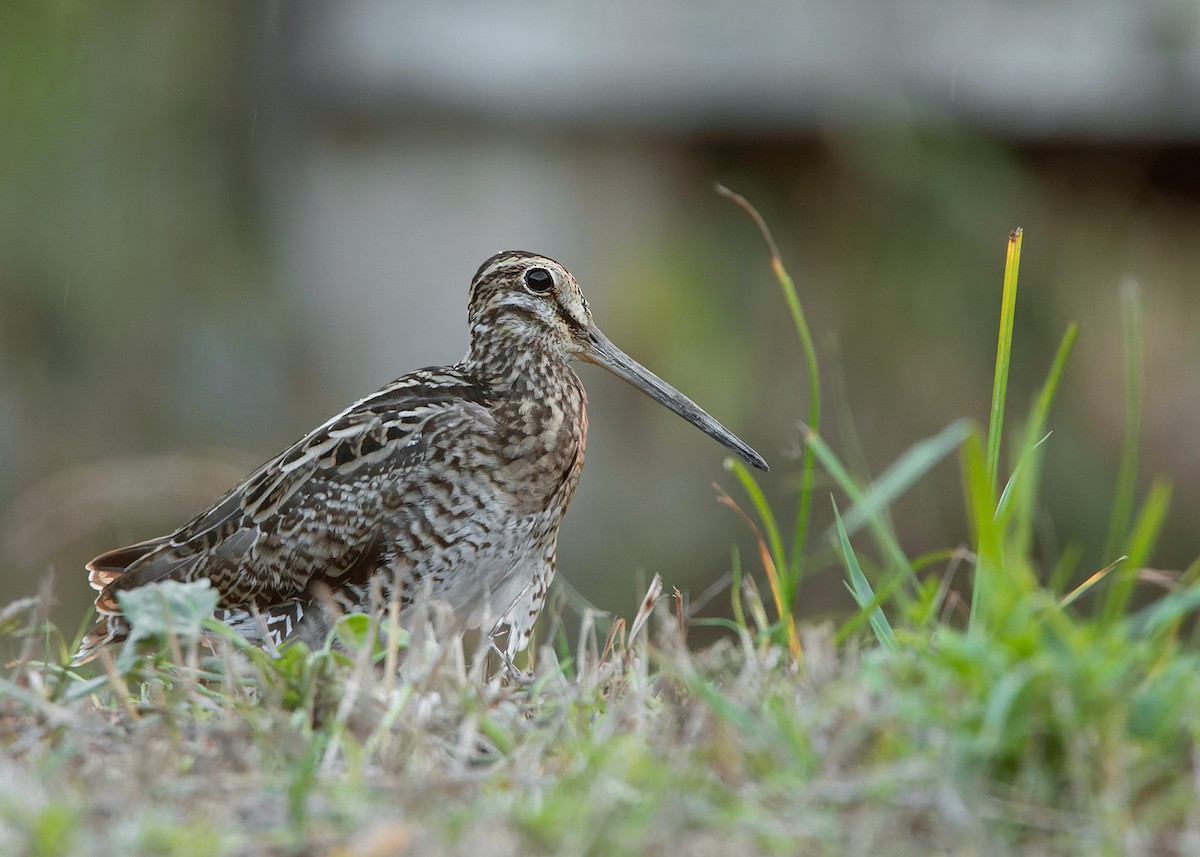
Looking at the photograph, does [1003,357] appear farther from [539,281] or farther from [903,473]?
[539,281]

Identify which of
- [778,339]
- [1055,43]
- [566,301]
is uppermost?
[1055,43]

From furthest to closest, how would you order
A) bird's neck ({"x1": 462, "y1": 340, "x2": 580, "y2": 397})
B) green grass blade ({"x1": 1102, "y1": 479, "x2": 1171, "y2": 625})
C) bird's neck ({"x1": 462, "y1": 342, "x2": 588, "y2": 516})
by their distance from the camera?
1. bird's neck ({"x1": 462, "y1": 340, "x2": 580, "y2": 397})
2. bird's neck ({"x1": 462, "y1": 342, "x2": 588, "y2": 516})
3. green grass blade ({"x1": 1102, "y1": 479, "x2": 1171, "y2": 625})

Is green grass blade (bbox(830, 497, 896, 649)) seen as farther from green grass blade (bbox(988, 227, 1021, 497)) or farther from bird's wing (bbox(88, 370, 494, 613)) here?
bird's wing (bbox(88, 370, 494, 613))

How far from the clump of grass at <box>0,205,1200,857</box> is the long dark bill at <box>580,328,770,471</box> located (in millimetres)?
1343

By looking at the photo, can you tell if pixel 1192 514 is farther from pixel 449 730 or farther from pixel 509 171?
pixel 449 730

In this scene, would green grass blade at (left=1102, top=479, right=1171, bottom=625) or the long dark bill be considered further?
the long dark bill

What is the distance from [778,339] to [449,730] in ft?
18.7

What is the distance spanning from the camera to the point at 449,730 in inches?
85.4

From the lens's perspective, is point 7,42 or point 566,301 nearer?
point 566,301

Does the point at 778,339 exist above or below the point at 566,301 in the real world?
below

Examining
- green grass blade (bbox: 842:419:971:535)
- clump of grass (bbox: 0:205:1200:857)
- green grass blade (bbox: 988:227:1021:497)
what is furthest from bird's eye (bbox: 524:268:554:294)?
green grass blade (bbox: 842:419:971:535)

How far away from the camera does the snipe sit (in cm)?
338

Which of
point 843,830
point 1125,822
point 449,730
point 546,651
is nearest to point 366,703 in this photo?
point 449,730

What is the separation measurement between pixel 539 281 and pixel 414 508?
2.28ft
